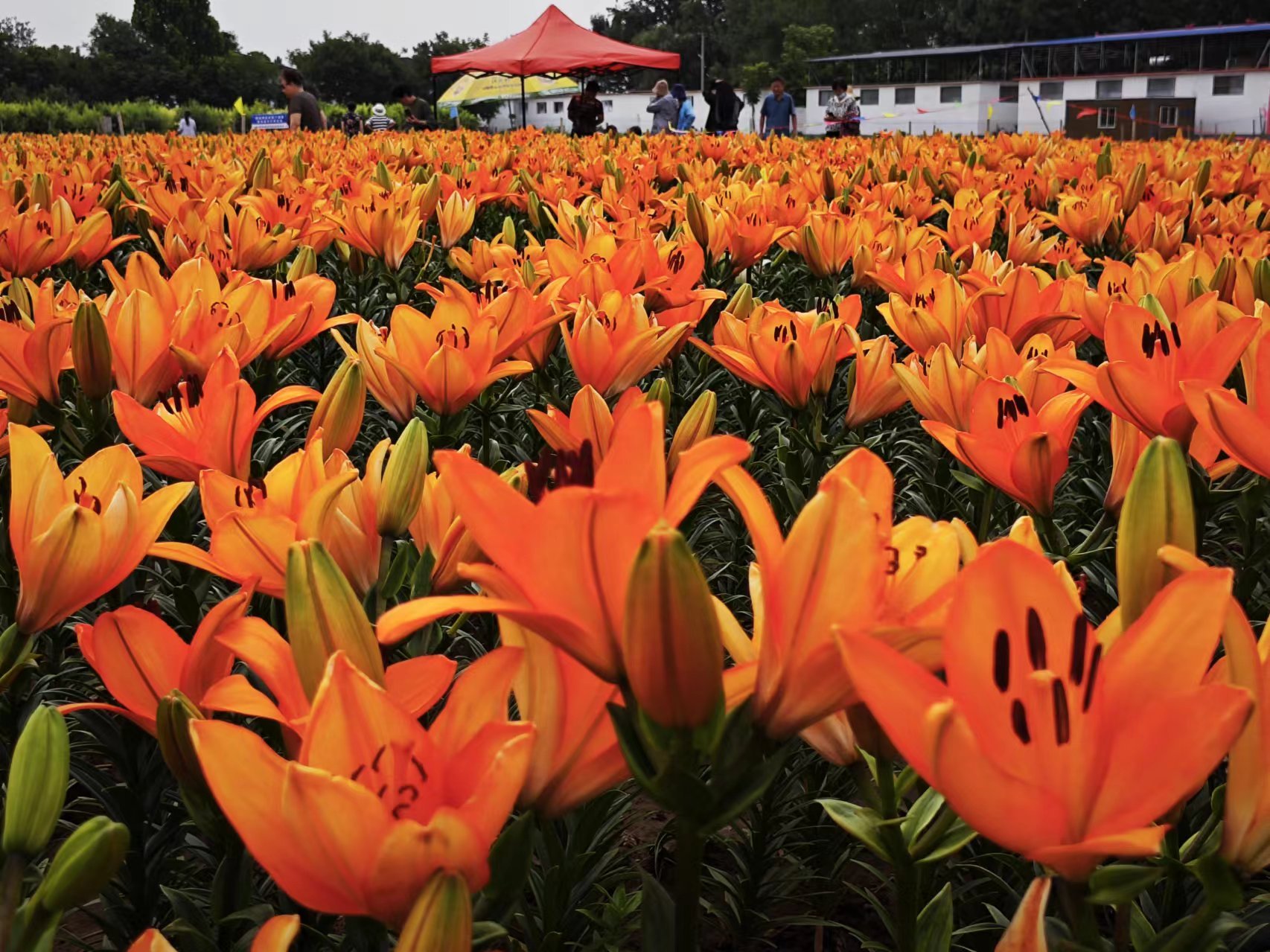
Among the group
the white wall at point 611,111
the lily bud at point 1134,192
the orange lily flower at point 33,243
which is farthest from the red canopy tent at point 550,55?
the white wall at point 611,111

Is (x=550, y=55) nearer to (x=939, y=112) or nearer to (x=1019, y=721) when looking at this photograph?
(x=1019, y=721)

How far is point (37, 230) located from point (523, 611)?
8.77 ft

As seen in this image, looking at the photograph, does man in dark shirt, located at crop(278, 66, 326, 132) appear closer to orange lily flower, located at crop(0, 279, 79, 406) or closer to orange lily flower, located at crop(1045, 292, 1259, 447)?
orange lily flower, located at crop(0, 279, 79, 406)

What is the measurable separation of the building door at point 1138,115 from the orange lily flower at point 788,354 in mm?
34308

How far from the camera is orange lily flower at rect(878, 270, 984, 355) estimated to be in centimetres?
204

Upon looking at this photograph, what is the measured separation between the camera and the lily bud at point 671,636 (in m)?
0.62

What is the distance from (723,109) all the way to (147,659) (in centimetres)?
1792

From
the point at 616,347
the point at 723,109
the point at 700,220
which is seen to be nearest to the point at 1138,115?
→ the point at 723,109

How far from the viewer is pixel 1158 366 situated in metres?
1.37

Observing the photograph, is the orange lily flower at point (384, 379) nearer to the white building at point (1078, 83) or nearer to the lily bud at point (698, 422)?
the lily bud at point (698, 422)

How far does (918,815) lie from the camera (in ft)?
2.60

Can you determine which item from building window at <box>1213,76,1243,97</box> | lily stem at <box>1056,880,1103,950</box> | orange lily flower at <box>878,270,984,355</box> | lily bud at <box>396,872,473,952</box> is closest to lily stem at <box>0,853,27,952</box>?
lily bud at <box>396,872,473,952</box>

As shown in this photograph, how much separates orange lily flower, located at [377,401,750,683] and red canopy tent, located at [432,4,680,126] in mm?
25103

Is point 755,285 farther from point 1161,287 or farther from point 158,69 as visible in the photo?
point 158,69
